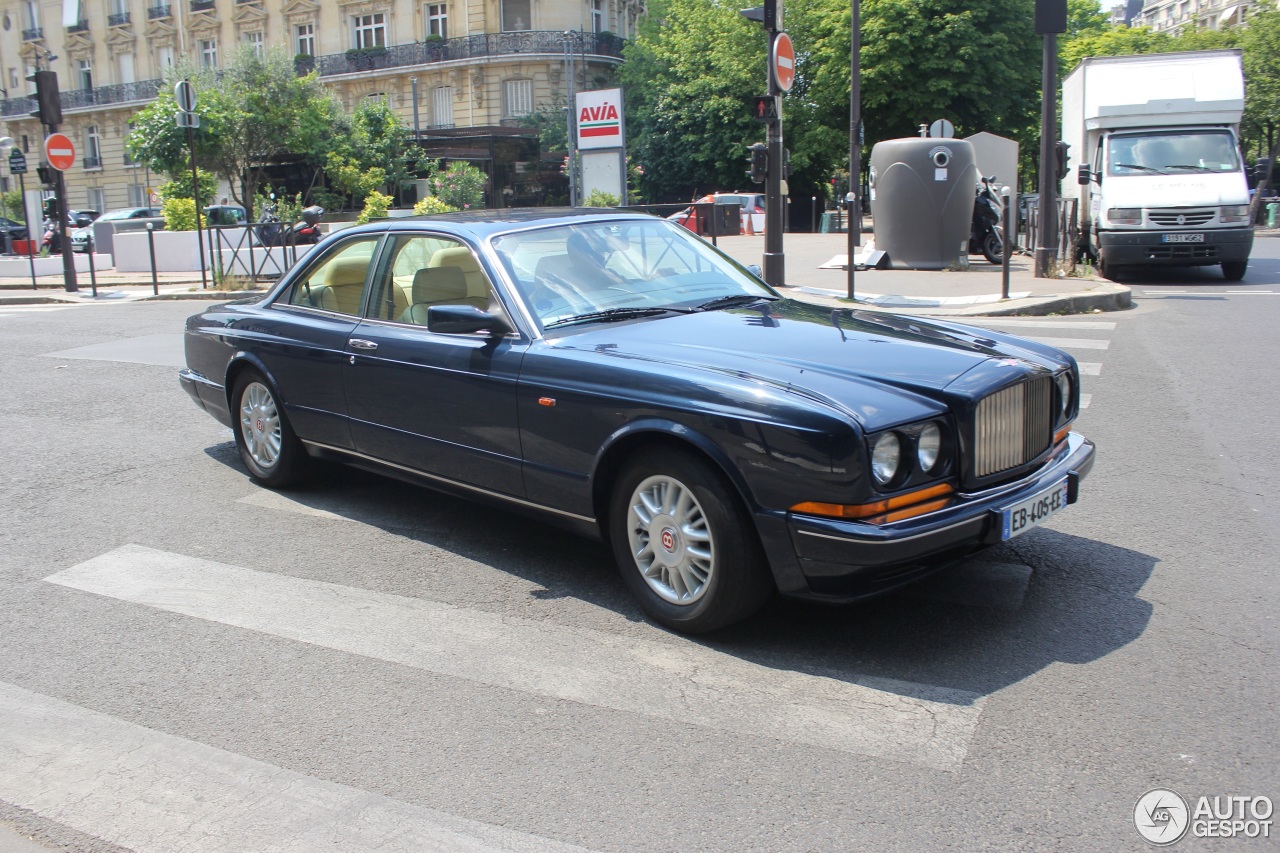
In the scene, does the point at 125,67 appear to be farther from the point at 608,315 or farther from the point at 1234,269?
the point at 608,315

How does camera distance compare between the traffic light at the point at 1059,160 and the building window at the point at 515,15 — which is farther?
the building window at the point at 515,15

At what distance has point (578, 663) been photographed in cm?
397

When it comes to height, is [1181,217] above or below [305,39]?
below

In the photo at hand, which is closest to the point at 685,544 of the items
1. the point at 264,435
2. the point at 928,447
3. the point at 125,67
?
the point at 928,447

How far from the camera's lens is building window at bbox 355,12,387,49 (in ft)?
182

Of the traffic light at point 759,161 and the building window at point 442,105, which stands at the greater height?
the building window at point 442,105

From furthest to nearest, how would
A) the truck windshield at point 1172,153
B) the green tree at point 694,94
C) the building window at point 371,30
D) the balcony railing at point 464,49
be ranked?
the building window at point 371,30, the balcony railing at point 464,49, the green tree at point 694,94, the truck windshield at point 1172,153

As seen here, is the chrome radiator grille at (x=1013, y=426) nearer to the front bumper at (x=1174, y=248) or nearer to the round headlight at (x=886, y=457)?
the round headlight at (x=886, y=457)

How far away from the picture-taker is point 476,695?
3.73 metres

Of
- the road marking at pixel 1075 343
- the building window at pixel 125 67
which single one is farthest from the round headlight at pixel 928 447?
the building window at pixel 125 67

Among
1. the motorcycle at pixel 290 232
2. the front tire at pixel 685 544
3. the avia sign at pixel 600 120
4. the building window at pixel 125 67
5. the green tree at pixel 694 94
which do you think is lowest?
the front tire at pixel 685 544

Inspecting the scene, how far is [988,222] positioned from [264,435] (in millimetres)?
16682

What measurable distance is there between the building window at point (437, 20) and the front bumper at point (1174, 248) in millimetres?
43968

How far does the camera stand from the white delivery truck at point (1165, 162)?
16.4 meters
